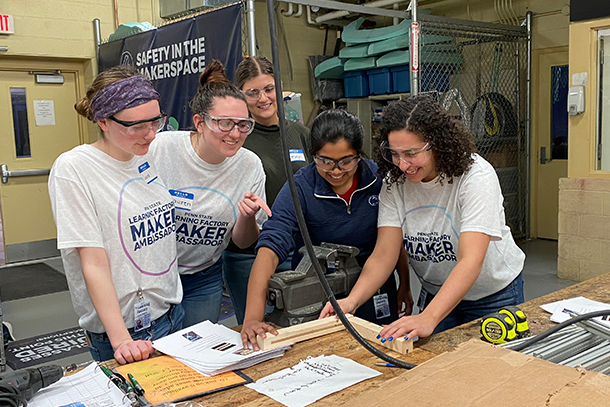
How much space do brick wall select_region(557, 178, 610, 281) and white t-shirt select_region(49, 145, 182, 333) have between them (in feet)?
13.0

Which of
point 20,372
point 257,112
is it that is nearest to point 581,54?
point 257,112

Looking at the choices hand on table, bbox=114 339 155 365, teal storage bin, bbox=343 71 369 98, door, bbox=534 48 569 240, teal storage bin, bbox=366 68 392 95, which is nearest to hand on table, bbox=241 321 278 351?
hand on table, bbox=114 339 155 365

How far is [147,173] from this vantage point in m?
1.62

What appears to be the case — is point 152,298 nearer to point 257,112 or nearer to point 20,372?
point 20,372

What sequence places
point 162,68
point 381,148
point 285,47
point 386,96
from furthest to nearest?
point 285,47
point 386,96
point 162,68
point 381,148

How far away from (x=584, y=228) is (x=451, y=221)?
353 cm

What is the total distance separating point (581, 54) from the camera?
175 inches

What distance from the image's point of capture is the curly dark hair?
5.12 ft

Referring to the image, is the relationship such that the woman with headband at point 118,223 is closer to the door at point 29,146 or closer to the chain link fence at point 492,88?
the chain link fence at point 492,88

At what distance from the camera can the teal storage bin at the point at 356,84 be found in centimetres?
645

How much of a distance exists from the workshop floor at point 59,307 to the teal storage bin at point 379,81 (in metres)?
2.41

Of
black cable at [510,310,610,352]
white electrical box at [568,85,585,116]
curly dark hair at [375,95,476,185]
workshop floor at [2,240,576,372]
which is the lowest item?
workshop floor at [2,240,576,372]

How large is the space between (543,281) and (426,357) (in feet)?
12.4

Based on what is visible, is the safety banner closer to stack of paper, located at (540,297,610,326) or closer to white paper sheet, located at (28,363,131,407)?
stack of paper, located at (540,297,610,326)
